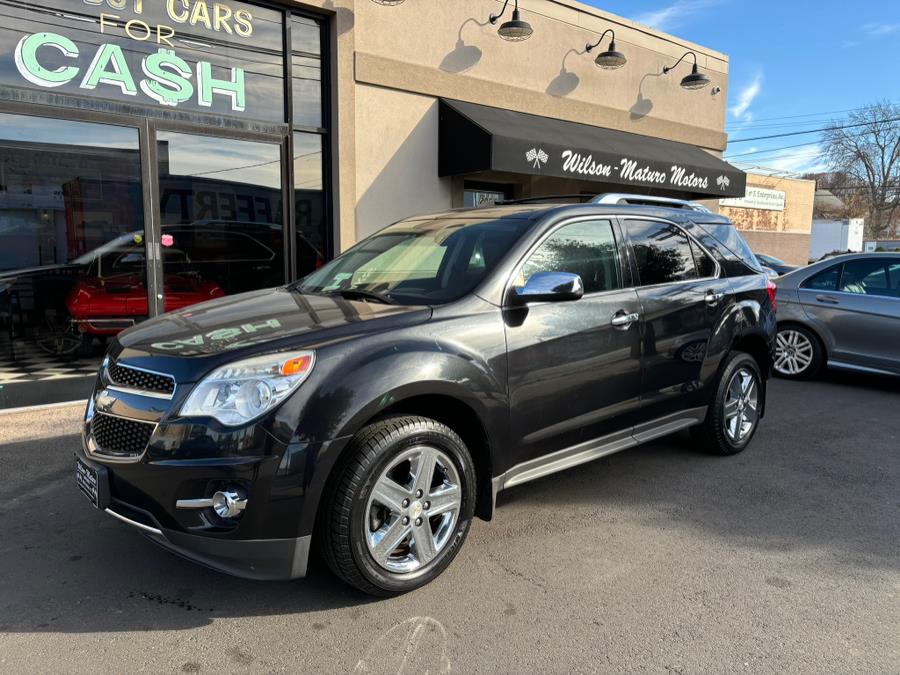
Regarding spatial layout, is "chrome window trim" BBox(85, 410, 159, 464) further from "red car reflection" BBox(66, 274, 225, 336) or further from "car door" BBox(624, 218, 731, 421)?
"red car reflection" BBox(66, 274, 225, 336)

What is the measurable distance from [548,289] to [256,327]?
4.59ft

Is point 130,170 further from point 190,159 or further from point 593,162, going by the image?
point 593,162

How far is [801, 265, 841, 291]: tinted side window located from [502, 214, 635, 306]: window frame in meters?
4.83

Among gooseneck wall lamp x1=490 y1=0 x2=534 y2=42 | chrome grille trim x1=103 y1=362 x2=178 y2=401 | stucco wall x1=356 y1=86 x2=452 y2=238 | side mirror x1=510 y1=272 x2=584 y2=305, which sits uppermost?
gooseneck wall lamp x1=490 y1=0 x2=534 y2=42

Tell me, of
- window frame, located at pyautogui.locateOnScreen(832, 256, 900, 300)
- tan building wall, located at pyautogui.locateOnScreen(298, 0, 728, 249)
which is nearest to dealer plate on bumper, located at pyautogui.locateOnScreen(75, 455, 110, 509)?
tan building wall, located at pyautogui.locateOnScreen(298, 0, 728, 249)

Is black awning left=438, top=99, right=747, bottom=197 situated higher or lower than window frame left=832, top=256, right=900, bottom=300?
higher

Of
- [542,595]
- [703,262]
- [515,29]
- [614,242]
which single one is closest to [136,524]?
[542,595]

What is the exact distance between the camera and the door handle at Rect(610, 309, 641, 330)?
3802 mm

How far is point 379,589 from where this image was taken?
285 cm

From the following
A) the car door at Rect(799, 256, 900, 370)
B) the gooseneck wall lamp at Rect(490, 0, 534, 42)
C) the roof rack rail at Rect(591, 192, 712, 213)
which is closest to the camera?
the roof rack rail at Rect(591, 192, 712, 213)

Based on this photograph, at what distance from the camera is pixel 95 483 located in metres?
2.77

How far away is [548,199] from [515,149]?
4.80 meters

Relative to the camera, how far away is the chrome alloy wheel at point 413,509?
2.84 m

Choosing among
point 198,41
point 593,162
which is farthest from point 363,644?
point 593,162
